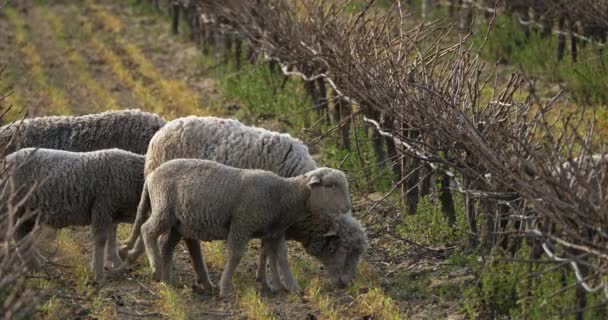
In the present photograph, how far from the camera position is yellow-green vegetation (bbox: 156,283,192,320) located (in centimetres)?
773

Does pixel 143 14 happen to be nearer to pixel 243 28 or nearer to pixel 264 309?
pixel 243 28

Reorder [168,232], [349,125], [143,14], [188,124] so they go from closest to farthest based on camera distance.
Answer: [168,232] < [188,124] < [349,125] < [143,14]

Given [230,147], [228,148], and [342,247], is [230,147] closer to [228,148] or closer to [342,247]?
[228,148]

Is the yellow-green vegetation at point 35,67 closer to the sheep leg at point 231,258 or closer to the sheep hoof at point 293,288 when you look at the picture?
the sheep leg at point 231,258

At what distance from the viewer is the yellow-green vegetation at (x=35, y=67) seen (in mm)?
15210

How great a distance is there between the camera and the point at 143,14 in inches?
917

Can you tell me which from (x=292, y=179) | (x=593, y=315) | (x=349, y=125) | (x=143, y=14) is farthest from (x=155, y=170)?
(x=143, y=14)

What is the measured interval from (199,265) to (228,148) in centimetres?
109

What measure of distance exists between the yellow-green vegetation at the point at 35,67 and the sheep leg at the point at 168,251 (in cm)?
665

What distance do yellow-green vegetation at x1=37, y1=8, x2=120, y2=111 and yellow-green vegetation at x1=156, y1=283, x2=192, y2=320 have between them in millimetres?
7273

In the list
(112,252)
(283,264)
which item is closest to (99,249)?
(112,252)

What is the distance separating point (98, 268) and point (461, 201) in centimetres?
322

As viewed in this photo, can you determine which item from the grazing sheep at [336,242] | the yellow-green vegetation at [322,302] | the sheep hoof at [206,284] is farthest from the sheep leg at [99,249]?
the yellow-green vegetation at [322,302]

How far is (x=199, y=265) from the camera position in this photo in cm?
855
